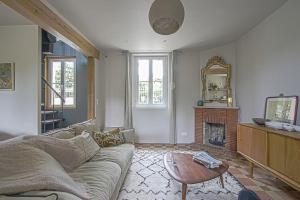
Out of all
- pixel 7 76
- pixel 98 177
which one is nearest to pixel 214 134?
pixel 98 177

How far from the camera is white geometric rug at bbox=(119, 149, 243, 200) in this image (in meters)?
2.57

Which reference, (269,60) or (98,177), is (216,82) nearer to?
(269,60)

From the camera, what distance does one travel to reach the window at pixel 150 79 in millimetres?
5941

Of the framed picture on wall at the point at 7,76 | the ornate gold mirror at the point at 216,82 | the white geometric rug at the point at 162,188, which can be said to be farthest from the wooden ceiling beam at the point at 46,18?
the ornate gold mirror at the point at 216,82

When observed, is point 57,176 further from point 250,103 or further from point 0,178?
point 250,103

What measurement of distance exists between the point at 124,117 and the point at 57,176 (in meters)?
4.13

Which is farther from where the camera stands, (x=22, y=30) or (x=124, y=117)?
(x=124, y=117)

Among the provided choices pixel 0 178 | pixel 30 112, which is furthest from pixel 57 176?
pixel 30 112

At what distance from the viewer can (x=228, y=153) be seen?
15.3ft

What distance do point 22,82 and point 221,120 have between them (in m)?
4.29

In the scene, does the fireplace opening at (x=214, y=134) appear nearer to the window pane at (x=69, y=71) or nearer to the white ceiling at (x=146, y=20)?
the white ceiling at (x=146, y=20)

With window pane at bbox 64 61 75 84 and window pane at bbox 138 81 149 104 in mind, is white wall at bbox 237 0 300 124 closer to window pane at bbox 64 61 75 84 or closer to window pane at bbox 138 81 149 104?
window pane at bbox 138 81 149 104

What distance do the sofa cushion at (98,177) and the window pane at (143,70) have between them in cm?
372

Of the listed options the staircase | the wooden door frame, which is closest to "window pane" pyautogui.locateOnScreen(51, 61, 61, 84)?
the staircase
